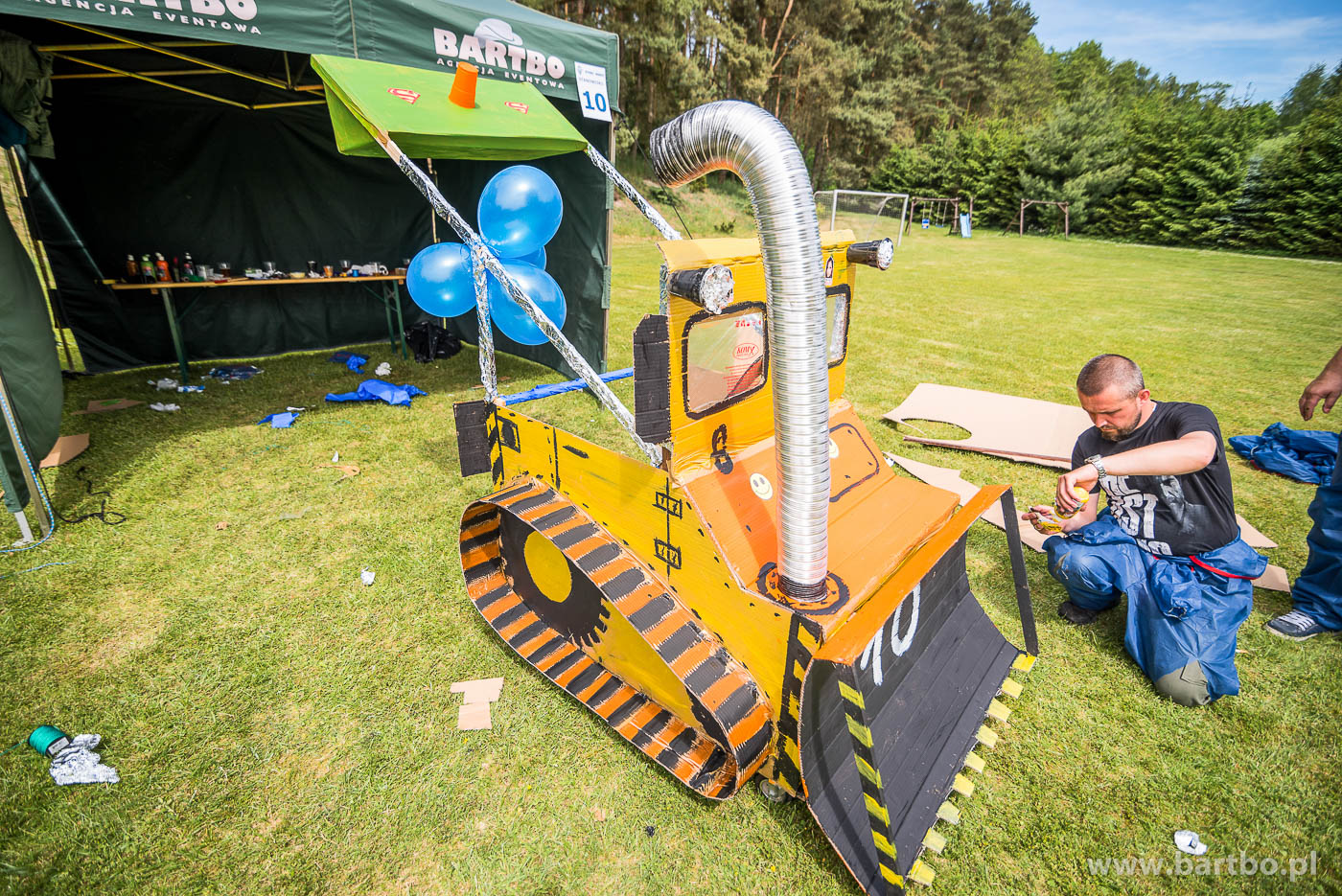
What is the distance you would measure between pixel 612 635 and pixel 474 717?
846 millimetres

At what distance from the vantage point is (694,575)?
2.34 metres

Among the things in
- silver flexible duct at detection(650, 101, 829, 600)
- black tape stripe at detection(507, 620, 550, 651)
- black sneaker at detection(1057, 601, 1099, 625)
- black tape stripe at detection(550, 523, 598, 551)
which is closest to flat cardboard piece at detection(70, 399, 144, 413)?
black tape stripe at detection(507, 620, 550, 651)

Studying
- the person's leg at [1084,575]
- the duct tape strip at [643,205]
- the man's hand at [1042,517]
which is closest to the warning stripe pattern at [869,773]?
the man's hand at [1042,517]

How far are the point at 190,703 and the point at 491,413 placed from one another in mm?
2047

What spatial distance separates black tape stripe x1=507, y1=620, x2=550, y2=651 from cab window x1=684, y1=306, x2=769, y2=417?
5.40 ft

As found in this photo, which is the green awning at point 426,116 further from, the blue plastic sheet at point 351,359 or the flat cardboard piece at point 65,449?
the blue plastic sheet at point 351,359

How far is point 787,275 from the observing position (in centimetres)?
167

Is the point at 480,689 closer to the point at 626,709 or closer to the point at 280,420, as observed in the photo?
the point at 626,709

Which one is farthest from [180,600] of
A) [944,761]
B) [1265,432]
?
[1265,432]

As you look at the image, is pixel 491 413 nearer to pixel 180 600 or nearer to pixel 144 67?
pixel 180 600

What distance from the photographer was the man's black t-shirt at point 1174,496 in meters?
3.04

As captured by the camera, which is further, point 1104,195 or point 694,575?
point 1104,195

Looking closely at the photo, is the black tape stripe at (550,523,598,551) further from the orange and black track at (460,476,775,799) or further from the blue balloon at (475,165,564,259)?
the blue balloon at (475,165,564,259)

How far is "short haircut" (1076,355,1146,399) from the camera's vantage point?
2.92m
